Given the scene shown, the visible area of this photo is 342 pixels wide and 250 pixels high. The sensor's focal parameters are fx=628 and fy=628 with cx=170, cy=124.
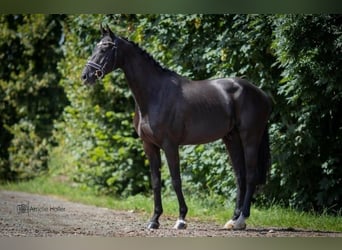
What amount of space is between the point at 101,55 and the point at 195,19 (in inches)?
51.0

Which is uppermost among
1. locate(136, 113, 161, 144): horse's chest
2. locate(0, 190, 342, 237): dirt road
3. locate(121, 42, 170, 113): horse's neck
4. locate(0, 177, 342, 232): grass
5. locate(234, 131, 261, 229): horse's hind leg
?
locate(121, 42, 170, 113): horse's neck

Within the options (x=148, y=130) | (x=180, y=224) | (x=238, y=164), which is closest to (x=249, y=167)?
(x=238, y=164)

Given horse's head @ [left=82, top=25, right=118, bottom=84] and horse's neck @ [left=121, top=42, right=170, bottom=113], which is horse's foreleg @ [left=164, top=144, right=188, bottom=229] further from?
horse's head @ [left=82, top=25, right=118, bottom=84]

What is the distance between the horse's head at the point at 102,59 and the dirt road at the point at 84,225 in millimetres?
1148

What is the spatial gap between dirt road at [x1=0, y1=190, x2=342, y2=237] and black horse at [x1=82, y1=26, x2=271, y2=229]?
0.12 metres

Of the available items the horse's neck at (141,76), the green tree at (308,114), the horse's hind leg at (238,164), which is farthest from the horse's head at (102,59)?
the green tree at (308,114)

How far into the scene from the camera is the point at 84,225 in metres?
4.95

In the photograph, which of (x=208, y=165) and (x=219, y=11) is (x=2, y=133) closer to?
(x=208, y=165)

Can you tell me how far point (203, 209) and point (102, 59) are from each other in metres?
1.64

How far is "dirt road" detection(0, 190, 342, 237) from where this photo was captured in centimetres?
477

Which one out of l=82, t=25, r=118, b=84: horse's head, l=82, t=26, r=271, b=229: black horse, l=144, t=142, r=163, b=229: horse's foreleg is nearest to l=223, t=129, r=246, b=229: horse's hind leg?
l=82, t=26, r=271, b=229: black horse

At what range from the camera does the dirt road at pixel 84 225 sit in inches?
188

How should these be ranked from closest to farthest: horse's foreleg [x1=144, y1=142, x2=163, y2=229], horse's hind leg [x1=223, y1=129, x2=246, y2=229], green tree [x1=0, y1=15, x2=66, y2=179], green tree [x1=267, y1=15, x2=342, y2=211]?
horse's foreleg [x1=144, y1=142, x2=163, y2=229] → horse's hind leg [x1=223, y1=129, x2=246, y2=229] → green tree [x1=267, y1=15, x2=342, y2=211] → green tree [x1=0, y1=15, x2=66, y2=179]

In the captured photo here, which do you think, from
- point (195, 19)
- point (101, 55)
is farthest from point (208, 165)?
point (101, 55)
